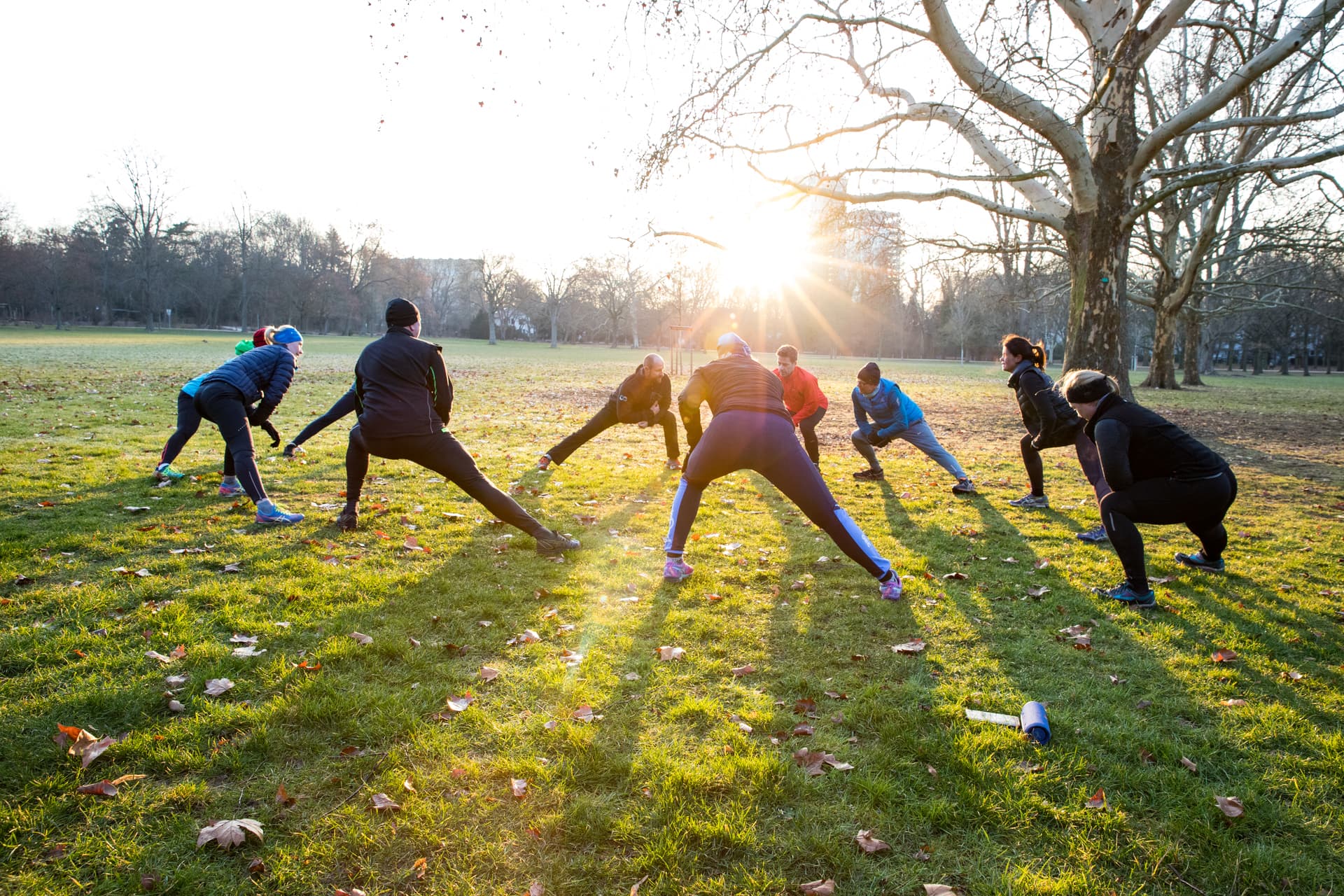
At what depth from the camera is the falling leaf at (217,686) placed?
3594 millimetres

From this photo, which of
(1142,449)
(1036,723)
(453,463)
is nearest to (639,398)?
(453,463)

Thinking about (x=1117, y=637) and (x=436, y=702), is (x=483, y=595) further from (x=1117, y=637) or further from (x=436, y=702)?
(x=1117, y=637)

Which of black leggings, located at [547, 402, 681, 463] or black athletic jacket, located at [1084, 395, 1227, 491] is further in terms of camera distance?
black leggings, located at [547, 402, 681, 463]

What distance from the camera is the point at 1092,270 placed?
13.3 m

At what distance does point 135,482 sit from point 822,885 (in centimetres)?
840

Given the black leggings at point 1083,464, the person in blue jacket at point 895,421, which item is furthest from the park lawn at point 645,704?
the person in blue jacket at point 895,421

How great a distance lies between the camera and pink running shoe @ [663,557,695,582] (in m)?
5.45

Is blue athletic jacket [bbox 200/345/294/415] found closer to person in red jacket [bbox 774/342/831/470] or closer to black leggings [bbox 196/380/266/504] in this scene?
black leggings [bbox 196/380/266/504]

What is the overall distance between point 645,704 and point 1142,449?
4029 mm

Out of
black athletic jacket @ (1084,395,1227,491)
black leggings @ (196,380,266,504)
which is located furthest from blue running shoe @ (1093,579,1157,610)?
black leggings @ (196,380,266,504)

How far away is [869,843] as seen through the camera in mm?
2695

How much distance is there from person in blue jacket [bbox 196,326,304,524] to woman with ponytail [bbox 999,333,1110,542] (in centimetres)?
718

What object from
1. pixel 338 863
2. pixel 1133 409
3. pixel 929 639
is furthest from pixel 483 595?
pixel 1133 409

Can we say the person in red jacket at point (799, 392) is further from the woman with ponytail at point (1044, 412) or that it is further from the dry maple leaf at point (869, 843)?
the dry maple leaf at point (869, 843)
